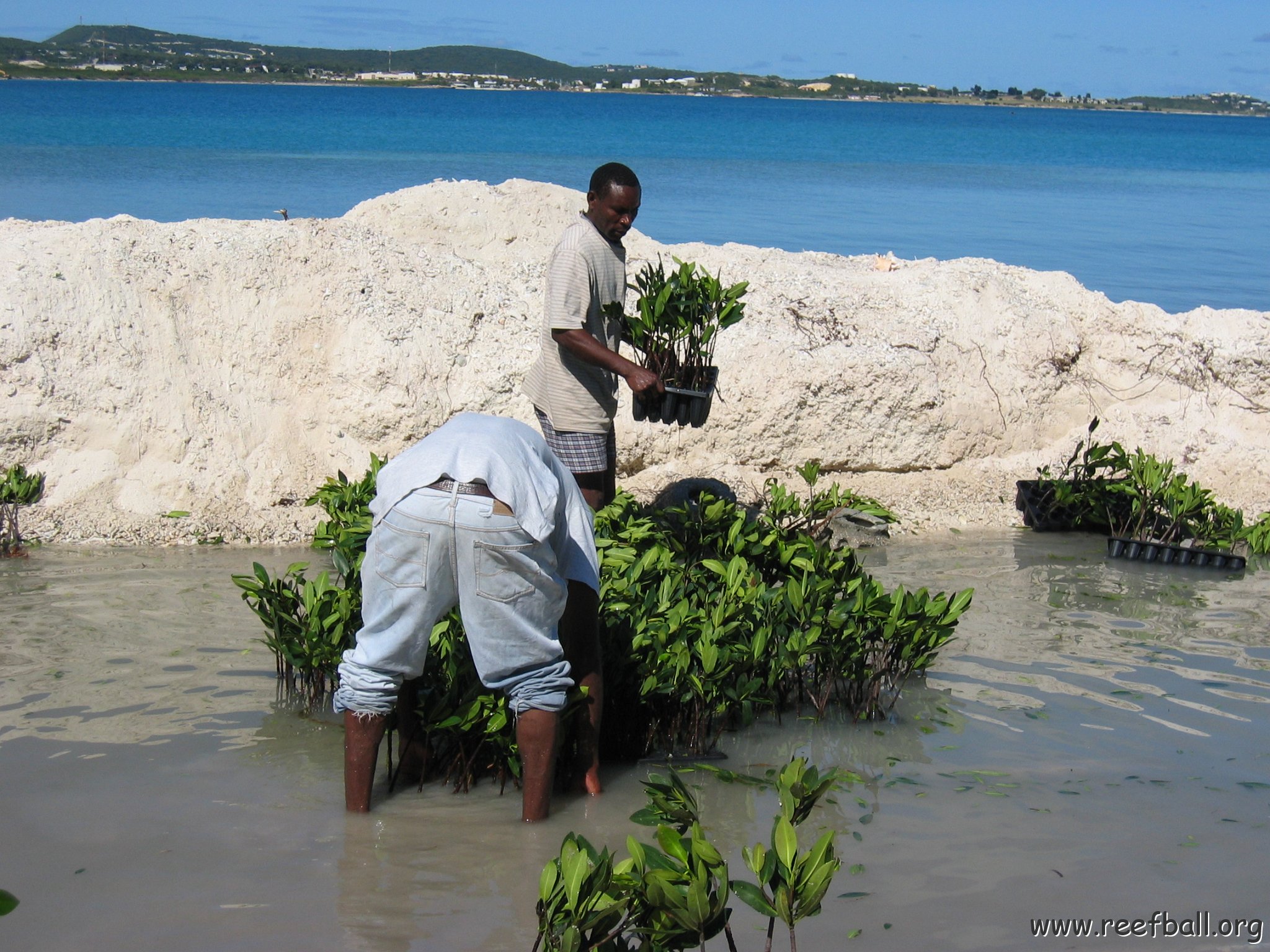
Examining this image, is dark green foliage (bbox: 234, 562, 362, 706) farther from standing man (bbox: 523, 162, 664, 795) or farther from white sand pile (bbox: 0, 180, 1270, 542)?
white sand pile (bbox: 0, 180, 1270, 542)

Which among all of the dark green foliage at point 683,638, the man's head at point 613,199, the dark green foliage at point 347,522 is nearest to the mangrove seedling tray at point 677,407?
the dark green foliage at point 683,638

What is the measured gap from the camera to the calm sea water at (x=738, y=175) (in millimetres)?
19938

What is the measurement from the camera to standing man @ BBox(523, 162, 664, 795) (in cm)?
439

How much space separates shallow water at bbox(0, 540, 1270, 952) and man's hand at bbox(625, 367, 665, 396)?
1.41m

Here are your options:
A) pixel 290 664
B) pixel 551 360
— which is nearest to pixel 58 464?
pixel 290 664

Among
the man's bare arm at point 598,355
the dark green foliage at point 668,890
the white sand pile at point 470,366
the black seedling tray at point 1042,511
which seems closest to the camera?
the dark green foliage at point 668,890

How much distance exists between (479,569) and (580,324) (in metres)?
1.58

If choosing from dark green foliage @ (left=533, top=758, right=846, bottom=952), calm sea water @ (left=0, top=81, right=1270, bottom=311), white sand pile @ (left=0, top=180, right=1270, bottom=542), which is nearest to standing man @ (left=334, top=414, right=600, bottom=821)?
dark green foliage @ (left=533, top=758, right=846, bottom=952)

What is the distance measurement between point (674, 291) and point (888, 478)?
3709 millimetres

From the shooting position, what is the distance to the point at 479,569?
10.1ft

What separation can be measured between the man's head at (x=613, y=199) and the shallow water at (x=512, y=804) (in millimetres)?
2086

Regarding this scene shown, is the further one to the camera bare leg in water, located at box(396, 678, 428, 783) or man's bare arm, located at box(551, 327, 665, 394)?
man's bare arm, located at box(551, 327, 665, 394)

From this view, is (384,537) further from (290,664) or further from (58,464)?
(58,464)

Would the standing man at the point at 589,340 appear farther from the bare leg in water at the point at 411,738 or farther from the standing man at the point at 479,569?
the bare leg in water at the point at 411,738
